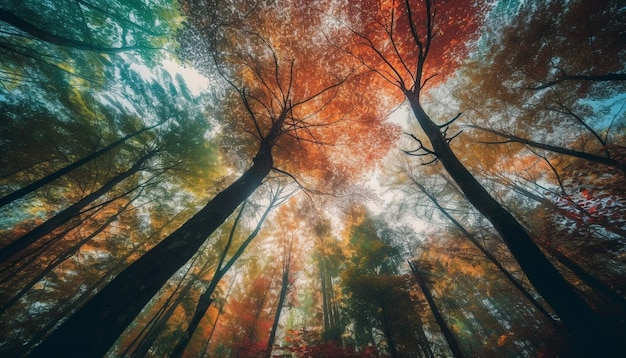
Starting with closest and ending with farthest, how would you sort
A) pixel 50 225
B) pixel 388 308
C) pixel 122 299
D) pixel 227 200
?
pixel 122 299 < pixel 227 200 < pixel 50 225 < pixel 388 308

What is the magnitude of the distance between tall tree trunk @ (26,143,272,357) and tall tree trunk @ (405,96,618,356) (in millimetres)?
3409

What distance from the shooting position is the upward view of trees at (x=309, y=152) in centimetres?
425

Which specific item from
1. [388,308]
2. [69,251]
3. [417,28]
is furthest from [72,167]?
[388,308]

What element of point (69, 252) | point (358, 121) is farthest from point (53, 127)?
point (358, 121)

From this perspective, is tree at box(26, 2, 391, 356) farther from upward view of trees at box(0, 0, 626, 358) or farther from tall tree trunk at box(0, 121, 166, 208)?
tall tree trunk at box(0, 121, 166, 208)

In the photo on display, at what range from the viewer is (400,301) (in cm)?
888

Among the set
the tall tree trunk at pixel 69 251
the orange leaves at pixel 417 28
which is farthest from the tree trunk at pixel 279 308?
the orange leaves at pixel 417 28

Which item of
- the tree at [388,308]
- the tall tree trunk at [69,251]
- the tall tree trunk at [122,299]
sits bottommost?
the tall tree trunk at [122,299]

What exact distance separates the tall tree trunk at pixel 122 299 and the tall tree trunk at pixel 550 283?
3.41m

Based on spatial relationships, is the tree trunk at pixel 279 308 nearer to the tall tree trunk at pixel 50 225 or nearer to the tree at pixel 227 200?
the tree at pixel 227 200

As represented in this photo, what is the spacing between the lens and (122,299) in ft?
5.97

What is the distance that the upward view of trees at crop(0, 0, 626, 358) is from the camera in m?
4.25

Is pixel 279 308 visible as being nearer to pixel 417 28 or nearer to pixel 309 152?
pixel 309 152

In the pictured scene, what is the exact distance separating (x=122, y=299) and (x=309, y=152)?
6124 millimetres
